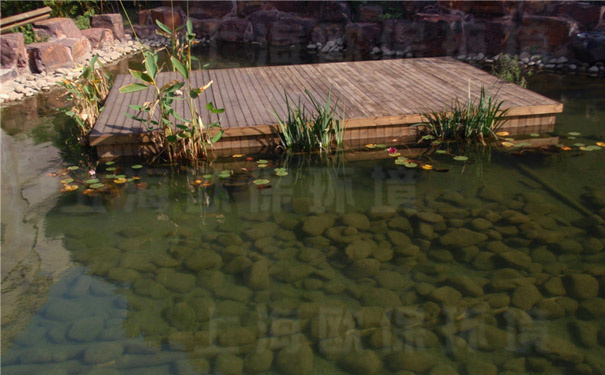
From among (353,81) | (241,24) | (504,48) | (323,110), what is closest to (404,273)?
(323,110)

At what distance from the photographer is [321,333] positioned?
2.87 meters

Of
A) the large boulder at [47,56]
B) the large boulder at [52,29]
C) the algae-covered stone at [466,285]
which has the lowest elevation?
the algae-covered stone at [466,285]

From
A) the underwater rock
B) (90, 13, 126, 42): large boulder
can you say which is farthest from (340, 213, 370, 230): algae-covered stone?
(90, 13, 126, 42): large boulder

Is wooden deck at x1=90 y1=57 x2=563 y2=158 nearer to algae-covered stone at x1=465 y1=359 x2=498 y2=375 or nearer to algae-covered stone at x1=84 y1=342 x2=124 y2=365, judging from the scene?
algae-covered stone at x1=84 y1=342 x2=124 y2=365

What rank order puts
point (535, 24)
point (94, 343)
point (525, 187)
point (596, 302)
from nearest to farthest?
point (94, 343) → point (596, 302) → point (525, 187) → point (535, 24)

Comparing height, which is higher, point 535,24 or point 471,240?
point 535,24

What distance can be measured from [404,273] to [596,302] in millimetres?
978

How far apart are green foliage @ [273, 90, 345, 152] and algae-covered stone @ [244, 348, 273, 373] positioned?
244 cm

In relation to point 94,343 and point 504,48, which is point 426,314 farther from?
point 504,48

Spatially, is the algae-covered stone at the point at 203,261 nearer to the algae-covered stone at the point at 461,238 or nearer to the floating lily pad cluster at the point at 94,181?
the floating lily pad cluster at the point at 94,181

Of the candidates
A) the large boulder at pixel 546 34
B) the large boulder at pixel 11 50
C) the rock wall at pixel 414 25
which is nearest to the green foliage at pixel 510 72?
the large boulder at pixel 546 34

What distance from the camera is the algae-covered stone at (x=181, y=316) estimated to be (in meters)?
2.95

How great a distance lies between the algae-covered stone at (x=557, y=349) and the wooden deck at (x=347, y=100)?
8.91 ft

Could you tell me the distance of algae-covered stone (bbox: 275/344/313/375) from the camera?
8.65 feet
